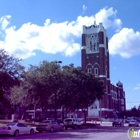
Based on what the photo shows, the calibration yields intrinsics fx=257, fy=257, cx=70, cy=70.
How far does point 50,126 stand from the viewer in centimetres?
3061

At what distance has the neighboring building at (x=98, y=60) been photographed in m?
102

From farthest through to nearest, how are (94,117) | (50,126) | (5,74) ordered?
1. (94,117)
2. (50,126)
3. (5,74)

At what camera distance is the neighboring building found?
10156 centimetres

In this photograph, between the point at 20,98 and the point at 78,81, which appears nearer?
the point at 20,98

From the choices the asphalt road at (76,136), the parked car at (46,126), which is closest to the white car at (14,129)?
the asphalt road at (76,136)

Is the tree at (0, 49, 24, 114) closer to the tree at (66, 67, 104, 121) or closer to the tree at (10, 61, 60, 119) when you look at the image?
the tree at (10, 61, 60, 119)

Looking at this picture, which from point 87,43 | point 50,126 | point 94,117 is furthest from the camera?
point 87,43

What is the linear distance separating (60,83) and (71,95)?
10333 millimetres

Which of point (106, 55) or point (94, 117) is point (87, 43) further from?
point (94, 117)

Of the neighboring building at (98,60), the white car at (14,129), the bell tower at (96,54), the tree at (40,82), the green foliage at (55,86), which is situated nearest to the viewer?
the white car at (14,129)

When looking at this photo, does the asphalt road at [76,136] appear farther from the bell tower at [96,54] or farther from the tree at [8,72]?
the bell tower at [96,54]

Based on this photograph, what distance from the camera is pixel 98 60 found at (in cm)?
10650

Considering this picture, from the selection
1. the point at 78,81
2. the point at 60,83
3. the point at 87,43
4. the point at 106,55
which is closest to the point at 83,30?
the point at 87,43

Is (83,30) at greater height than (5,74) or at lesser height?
→ greater
